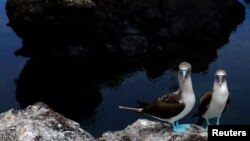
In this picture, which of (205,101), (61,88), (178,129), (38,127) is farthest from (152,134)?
(61,88)

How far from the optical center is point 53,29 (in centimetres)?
9025

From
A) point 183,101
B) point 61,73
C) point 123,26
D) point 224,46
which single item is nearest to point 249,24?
point 224,46

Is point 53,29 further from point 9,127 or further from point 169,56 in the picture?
point 9,127

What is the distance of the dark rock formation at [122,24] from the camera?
8819 cm

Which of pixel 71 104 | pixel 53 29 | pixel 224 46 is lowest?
pixel 71 104

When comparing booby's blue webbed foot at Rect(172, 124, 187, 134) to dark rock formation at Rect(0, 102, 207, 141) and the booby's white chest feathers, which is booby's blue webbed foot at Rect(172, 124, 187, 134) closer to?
dark rock formation at Rect(0, 102, 207, 141)

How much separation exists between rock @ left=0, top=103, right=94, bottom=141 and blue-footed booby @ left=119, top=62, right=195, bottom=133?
436 cm

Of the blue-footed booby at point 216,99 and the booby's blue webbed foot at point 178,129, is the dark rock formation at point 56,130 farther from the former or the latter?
the blue-footed booby at point 216,99

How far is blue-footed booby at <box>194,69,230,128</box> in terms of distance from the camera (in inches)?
796

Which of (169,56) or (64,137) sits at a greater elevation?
(64,137)

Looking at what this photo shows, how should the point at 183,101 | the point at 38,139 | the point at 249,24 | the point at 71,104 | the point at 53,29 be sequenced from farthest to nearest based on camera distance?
the point at 249,24
the point at 53,29
the point at 71,104
the point at 183,101
the point at 38,139

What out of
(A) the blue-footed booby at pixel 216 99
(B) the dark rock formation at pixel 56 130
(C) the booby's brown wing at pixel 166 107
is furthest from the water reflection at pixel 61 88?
(B) the dark rock formation at pixel 56 130

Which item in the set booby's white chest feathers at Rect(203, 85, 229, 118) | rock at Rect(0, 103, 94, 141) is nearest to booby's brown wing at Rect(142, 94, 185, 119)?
booby's white chest feathers at Rect(203, 85, 229, 118)

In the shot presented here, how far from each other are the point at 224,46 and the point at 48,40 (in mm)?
38420
